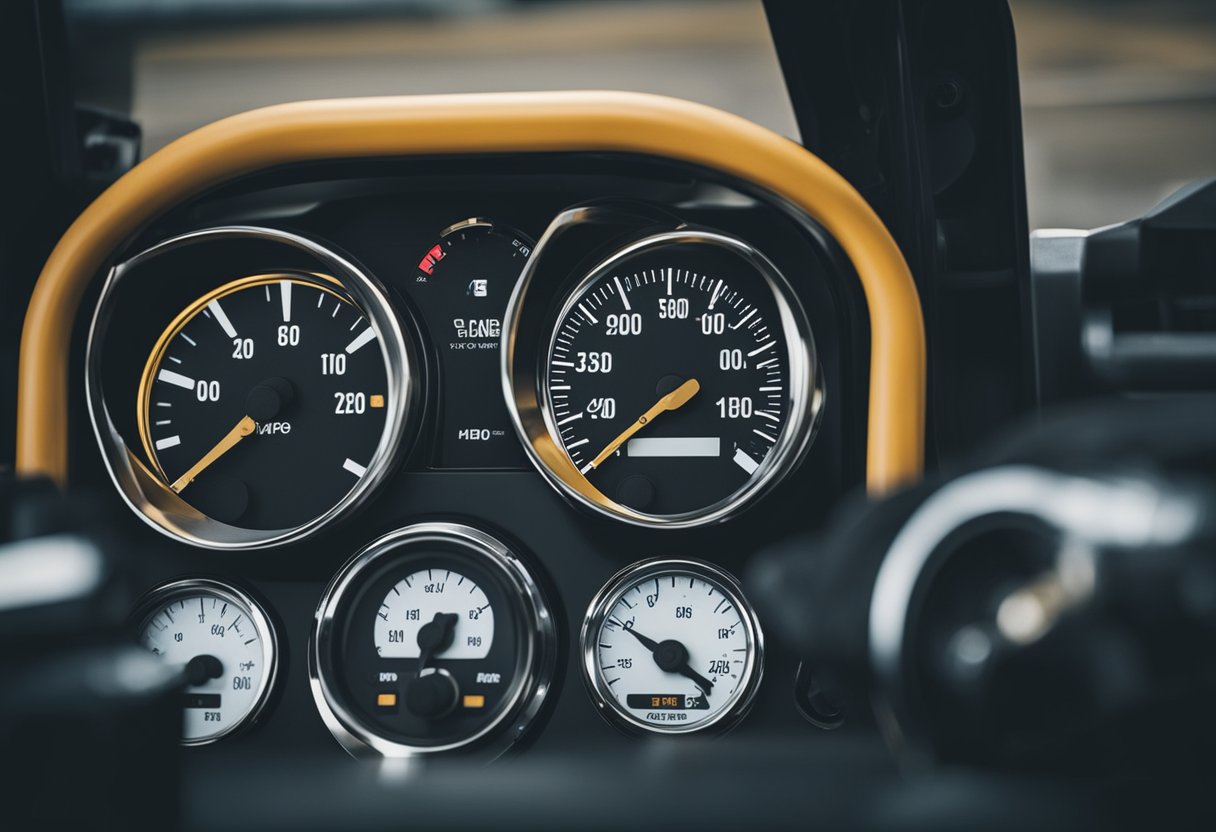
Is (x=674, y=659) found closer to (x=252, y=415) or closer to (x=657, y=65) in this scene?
(x=252, y=415)

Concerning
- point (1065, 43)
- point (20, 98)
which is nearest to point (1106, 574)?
point (20, 98)

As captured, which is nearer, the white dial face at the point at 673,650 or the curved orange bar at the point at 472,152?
the curved orange bar at the point at 472,152

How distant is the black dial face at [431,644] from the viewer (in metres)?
1.58

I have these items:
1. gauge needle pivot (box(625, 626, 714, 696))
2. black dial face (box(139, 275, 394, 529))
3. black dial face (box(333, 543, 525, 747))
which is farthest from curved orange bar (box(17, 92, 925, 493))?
black dial face (box(333, 543, 525, 747))

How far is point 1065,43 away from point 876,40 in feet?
4.53

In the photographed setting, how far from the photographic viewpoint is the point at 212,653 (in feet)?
5.32

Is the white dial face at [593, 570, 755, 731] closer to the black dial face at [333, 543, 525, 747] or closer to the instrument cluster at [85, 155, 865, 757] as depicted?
the instrument cluster at [85, 155, 865, 757]

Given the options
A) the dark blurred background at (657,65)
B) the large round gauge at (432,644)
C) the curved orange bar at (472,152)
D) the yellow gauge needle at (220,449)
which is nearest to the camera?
Answer: the curved orange bar at (472,152)

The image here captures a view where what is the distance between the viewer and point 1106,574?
0.57 m

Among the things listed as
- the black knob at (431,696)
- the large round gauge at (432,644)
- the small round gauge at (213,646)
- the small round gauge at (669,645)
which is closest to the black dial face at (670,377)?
the small round gauge at (669,645)

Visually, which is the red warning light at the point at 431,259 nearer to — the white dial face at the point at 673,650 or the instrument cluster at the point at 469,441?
the instrument cluster at the point at 469,441

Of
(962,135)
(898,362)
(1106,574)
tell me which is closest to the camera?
(1106,574)

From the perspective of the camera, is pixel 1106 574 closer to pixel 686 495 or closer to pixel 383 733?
pixel 686 495

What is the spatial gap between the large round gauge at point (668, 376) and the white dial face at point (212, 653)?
534 millimetres
